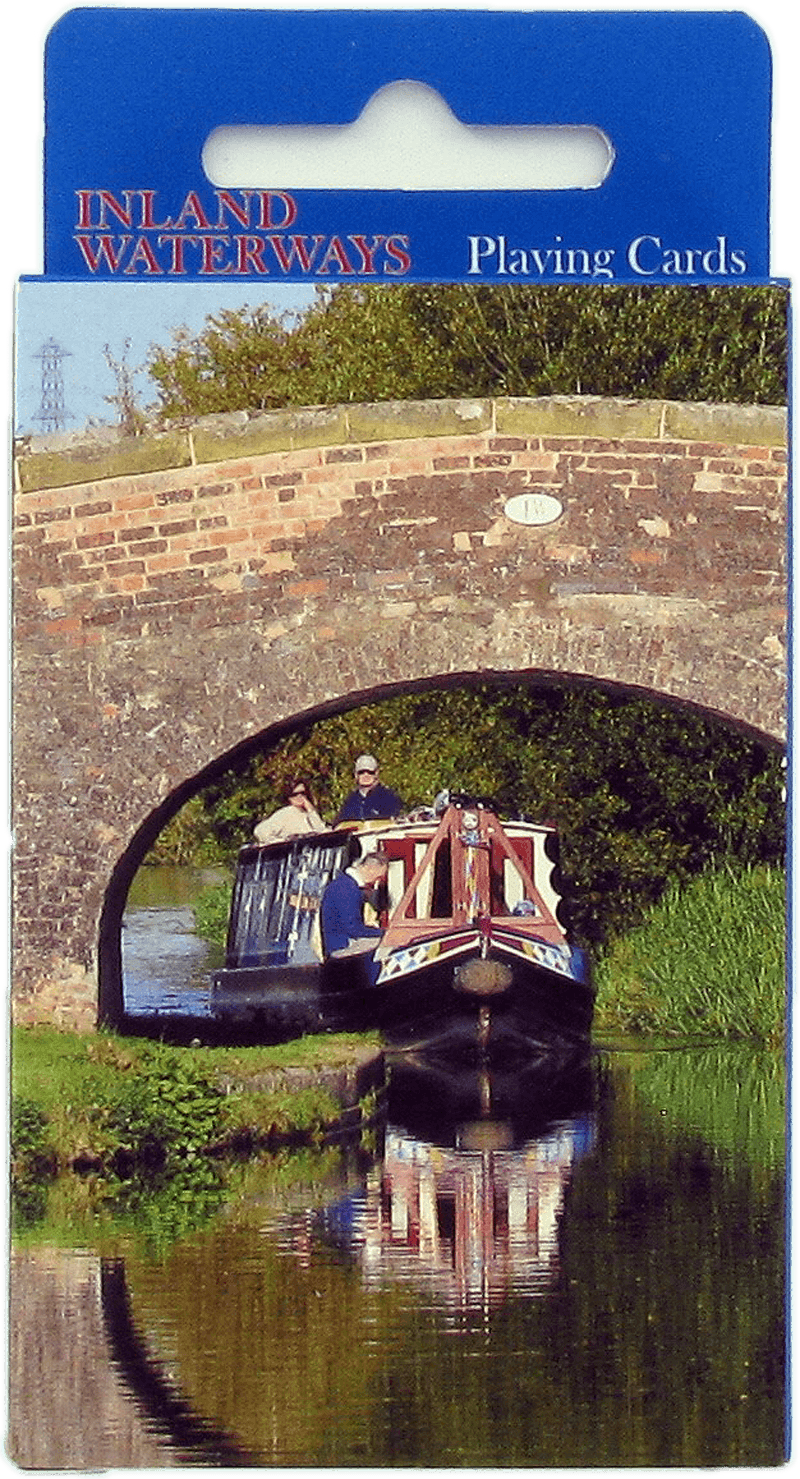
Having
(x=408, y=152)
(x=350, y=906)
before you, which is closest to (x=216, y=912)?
(x=350, y=906)

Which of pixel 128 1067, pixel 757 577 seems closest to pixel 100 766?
pixel 128 1067

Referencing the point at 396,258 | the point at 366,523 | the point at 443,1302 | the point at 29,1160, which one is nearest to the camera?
the point at 443,1302

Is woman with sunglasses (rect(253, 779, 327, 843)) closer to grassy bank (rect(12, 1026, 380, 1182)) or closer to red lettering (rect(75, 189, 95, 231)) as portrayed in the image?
grassy bank (rect(12, 1026, 380, 1182))

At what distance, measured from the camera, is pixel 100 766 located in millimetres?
4992

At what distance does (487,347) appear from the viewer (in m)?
4.86

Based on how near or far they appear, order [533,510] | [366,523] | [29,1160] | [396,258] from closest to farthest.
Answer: [29,1160], [396,258], [533,510], [366,523]

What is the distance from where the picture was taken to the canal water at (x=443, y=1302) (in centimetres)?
462

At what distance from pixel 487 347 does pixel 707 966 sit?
1.30m

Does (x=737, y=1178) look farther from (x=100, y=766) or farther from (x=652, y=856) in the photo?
(x=100, y=766)

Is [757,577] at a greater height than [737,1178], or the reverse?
[757,577]

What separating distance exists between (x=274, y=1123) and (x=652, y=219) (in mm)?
1938

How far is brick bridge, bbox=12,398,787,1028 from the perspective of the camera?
194 inches

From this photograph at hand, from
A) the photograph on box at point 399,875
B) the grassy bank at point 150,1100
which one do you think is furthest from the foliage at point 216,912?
the grassy bank at point 150,1100

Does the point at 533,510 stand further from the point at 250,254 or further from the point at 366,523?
the point at 250,254
